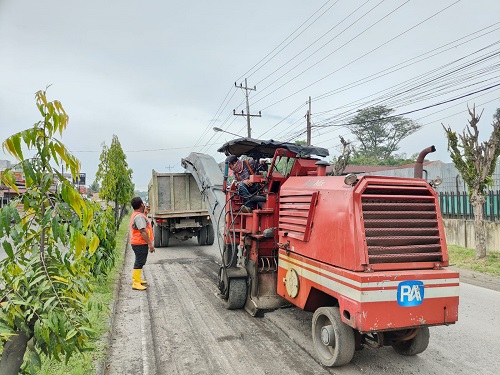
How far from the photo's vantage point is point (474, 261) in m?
8.77

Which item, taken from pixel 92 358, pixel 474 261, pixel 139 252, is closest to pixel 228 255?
pixel 139 252

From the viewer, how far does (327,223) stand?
3512 mm

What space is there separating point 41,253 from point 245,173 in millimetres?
3844

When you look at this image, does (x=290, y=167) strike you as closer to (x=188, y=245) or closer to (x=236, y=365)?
(x=236, y=365)

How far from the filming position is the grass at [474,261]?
805cm

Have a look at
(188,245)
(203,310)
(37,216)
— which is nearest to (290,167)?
(203,310)

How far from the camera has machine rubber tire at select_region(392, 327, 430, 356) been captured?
11.9ft

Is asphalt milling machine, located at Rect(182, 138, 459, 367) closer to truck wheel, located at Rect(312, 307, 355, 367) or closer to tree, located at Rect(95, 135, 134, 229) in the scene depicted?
truck wheel, located at Rect(312, 307, 355, 367)

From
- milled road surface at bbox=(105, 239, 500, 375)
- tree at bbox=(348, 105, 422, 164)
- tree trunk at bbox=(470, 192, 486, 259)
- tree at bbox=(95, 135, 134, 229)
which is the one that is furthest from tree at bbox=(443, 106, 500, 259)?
tree at bbox=(348, 105, 422, 164)

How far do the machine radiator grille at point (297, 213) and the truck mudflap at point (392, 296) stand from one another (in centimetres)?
51

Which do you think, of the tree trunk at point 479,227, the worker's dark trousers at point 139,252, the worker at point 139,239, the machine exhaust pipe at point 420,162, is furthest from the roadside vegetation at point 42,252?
the tree trunk at point 479,227

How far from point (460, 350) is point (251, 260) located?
9.00 ft

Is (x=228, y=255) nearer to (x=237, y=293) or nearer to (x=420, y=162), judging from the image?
(x=237, y=293)

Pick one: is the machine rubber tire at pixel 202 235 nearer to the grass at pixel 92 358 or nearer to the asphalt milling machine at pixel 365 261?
the grass at pixel 92 358
